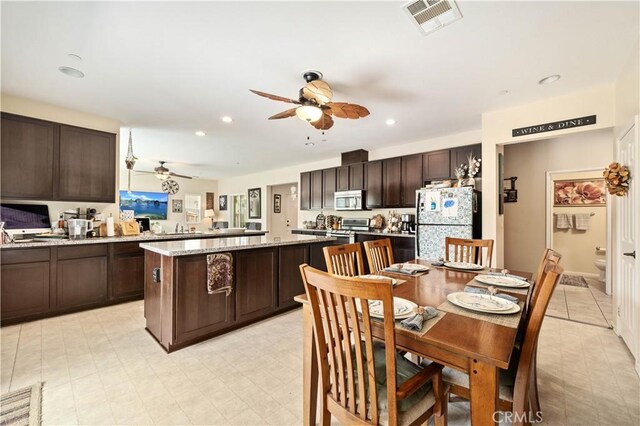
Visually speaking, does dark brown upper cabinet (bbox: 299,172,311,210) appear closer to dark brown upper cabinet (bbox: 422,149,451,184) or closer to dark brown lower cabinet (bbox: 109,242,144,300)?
dark brown upper cabinet (bbox: 422,149,451,184)

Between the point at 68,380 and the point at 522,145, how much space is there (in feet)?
23.4

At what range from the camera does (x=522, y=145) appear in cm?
518

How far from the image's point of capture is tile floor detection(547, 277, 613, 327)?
312cm

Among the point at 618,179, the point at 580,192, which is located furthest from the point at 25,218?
the point at 580,192

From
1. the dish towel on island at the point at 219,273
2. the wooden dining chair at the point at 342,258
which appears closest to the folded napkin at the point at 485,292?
the wooden dining chair at the point at 342,258

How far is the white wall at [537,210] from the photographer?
16.1 feet

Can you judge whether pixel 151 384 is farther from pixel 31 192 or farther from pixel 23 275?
pixel 31 192

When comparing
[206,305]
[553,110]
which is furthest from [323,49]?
[553,110]

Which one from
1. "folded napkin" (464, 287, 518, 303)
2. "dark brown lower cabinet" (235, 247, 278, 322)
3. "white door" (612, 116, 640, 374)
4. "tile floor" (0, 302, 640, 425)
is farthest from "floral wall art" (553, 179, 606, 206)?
"dark brown lower cabinet" (235, 247, 278, 322)

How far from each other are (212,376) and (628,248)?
3727mm

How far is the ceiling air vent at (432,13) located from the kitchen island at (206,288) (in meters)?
2.45

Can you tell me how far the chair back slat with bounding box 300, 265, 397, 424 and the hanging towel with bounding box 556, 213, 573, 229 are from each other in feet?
21.3

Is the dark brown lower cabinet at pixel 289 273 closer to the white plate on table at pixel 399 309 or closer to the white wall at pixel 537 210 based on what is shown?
the white plate on table at pixel 399 309

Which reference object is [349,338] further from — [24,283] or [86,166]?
[86,166]
